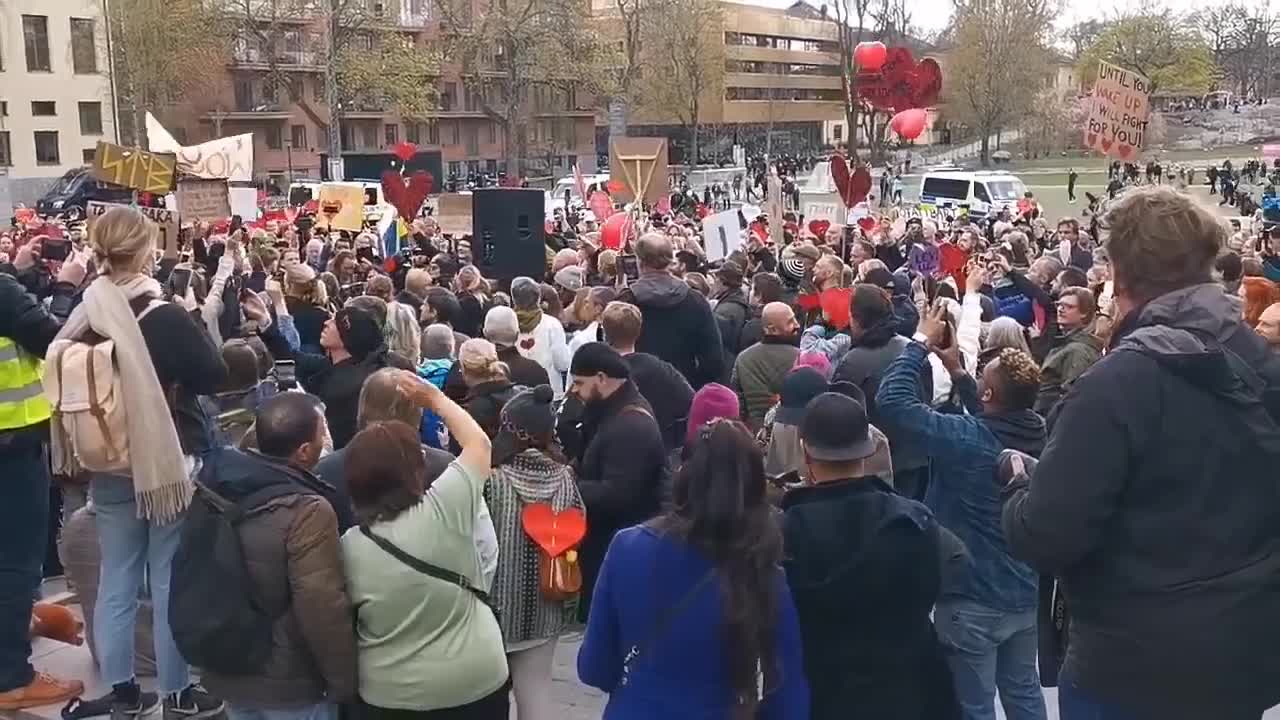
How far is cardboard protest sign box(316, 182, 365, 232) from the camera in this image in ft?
57.9

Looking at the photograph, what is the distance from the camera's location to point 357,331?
19.1ft

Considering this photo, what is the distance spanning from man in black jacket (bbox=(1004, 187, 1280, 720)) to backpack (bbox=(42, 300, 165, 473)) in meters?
3.17

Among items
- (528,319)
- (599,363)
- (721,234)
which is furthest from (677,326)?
(721,234)

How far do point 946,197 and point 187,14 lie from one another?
35.1 meters

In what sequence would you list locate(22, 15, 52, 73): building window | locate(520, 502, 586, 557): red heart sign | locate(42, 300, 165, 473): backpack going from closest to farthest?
locate(520, 502, 586, 557): red heart sign → locate(42, 300, 165, 473): backpack → locate(22, 15, 52, 73): building window

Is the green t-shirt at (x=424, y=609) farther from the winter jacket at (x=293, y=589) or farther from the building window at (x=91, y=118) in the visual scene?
the building window at (x=91, y=118)

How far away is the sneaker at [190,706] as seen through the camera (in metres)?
4.79

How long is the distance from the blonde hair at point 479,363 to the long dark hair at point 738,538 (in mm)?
2153

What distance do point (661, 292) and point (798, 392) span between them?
6.51ft

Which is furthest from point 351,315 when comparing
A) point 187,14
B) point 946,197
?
point 187,14

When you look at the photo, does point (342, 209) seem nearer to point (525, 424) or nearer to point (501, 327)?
point (501, 327)

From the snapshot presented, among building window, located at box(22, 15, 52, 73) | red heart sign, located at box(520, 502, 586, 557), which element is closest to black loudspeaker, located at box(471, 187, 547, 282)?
red heart sign, located at box(520, 502, 586, 557)

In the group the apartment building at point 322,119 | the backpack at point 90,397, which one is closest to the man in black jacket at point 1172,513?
the backpack at point 90,397

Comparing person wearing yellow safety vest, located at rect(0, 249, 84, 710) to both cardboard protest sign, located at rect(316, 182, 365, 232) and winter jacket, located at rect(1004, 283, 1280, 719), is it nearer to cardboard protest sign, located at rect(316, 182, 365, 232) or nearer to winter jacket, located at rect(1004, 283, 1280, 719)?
winter jacket, located at rect(1004, 283, 1280, 719)
